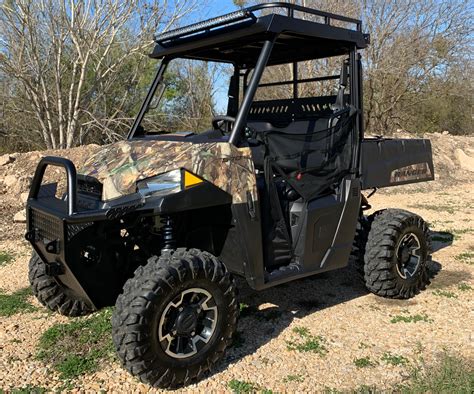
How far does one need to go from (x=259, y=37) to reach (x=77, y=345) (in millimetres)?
2671

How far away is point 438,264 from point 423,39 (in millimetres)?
15702

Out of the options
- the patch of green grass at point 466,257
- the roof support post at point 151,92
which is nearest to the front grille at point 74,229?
the roof support post at point 151,92

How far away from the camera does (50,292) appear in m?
4.14

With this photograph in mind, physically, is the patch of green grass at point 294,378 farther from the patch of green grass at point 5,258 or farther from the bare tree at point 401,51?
the bare tree at point 401,51

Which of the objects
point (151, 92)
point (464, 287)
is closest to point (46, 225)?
point (151, 92)

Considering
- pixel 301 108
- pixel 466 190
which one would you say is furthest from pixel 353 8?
pixel 301 108

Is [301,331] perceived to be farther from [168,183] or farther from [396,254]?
[168,183]

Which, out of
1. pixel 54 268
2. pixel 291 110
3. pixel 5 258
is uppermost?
pixel 291 110

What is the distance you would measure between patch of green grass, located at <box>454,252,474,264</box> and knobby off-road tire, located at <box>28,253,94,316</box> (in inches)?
169

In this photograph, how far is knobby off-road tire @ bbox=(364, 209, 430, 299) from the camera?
461 centimetres

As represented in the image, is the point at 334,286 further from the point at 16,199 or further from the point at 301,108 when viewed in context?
the point at 16,199

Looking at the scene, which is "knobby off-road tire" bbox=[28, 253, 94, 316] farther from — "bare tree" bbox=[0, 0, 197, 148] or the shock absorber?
"bare tree" bbox=[0, 0, 197, 148]

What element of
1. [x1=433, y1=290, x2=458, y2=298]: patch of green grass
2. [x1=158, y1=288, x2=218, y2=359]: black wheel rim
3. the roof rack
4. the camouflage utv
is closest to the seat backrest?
the camouflage utv

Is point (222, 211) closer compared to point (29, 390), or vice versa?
point (29, 390)
